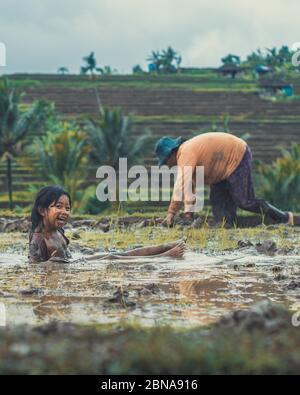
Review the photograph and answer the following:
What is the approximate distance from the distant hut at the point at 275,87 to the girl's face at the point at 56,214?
140 ft

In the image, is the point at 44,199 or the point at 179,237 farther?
the point at 179,237

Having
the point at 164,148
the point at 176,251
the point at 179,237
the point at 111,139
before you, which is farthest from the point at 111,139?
the point at 176,251

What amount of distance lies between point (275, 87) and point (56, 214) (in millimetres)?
43088

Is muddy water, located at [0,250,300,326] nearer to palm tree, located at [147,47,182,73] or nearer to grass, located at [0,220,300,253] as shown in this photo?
grass, located at [0,220,300,253]

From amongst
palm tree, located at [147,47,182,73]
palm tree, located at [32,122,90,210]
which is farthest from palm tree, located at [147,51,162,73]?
palm tree, located at [32,122,90,210]

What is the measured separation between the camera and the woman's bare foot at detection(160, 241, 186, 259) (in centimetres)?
857

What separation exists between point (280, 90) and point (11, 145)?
1059 inches

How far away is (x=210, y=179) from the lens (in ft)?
39.9

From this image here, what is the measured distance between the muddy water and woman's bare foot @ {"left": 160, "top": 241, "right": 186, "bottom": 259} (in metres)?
0.09

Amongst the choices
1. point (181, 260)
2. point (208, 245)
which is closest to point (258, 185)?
point (208, 245)

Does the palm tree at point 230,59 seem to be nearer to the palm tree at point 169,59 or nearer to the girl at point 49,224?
the palm tree at point 169,59

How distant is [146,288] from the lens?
6.48 meters

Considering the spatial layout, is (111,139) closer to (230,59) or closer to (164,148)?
(164,148)

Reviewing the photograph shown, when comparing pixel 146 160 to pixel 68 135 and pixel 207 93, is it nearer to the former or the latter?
pixel 68 135
